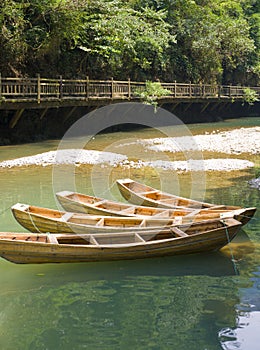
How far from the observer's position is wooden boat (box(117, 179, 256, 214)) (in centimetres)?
1092

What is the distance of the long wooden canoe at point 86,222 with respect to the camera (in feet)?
30.0

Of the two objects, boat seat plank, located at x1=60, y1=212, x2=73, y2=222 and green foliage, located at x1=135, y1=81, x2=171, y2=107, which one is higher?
green foliage, located at x1=135, y1=81, x2=171, y2=107

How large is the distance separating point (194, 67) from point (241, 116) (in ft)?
35.1

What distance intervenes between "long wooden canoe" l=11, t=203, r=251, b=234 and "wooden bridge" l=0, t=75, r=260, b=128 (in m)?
11.9

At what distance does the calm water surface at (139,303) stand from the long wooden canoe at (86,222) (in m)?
0.71

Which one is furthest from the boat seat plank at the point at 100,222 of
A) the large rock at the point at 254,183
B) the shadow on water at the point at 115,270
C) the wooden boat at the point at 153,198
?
the large rock at the point at 254,183

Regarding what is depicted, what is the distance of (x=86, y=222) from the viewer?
9656 millimetres

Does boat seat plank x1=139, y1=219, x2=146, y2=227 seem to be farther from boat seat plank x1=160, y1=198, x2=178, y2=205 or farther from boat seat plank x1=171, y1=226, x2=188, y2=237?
boat seat plank x1=160, y1=198, x2=178, y2=205

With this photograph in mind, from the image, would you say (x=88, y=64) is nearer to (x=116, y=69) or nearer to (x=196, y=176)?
(x=116, y=69)

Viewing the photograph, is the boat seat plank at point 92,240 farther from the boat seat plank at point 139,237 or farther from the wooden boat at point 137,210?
the wooden boat at point 137,210

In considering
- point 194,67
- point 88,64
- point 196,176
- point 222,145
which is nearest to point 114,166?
point 196,176

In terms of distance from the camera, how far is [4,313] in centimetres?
709

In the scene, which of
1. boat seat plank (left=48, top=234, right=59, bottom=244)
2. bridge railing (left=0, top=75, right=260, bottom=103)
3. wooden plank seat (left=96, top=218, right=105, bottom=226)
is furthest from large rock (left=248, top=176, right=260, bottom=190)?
bridge railing (left=0, top=75, right=260, bottom=103)

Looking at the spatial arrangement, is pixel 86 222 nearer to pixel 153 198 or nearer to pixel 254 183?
pixel 153 198
